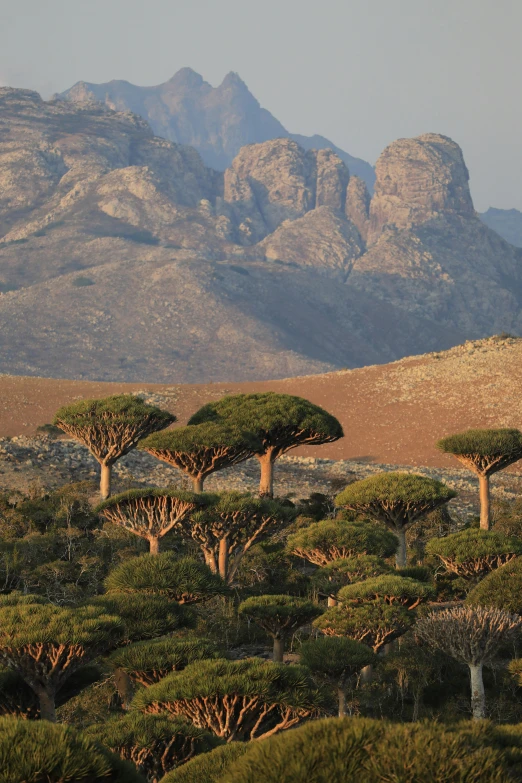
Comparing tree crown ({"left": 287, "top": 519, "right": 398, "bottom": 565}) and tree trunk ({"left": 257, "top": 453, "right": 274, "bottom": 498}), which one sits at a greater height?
tree trunk ({"left": 257, "top": 453, "right": 274, "bottom": 498})

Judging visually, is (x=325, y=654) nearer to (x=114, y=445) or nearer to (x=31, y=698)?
(x=31, y=698)

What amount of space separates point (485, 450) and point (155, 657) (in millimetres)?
19856

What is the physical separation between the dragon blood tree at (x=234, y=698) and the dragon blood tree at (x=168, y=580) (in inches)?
231

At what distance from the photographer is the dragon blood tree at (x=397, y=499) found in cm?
A: 2720

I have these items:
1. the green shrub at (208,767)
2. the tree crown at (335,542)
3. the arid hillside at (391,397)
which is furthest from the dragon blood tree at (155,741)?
the arid hillside at (391,397)

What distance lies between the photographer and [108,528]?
3038 centimetres

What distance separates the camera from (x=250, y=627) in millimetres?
23609

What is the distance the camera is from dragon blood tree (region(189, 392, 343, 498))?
3412 centimetres

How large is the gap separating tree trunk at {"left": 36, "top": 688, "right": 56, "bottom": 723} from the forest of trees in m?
0.02

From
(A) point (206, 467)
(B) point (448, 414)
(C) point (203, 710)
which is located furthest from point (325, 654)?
(B) point (448, 414)

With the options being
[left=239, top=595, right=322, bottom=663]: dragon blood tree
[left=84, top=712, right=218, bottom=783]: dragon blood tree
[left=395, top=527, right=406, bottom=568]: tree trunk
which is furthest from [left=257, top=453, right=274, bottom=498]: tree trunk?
[left=84, top=712, right=218, bottom=783]: dragon blood tree

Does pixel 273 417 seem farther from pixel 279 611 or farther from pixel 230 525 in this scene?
pixel 279 611

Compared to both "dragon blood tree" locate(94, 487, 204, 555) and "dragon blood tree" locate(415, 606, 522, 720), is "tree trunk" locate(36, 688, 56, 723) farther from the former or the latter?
"dragon blood tree" locate(94, 487, 204, 555)

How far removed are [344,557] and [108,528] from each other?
9269mm
